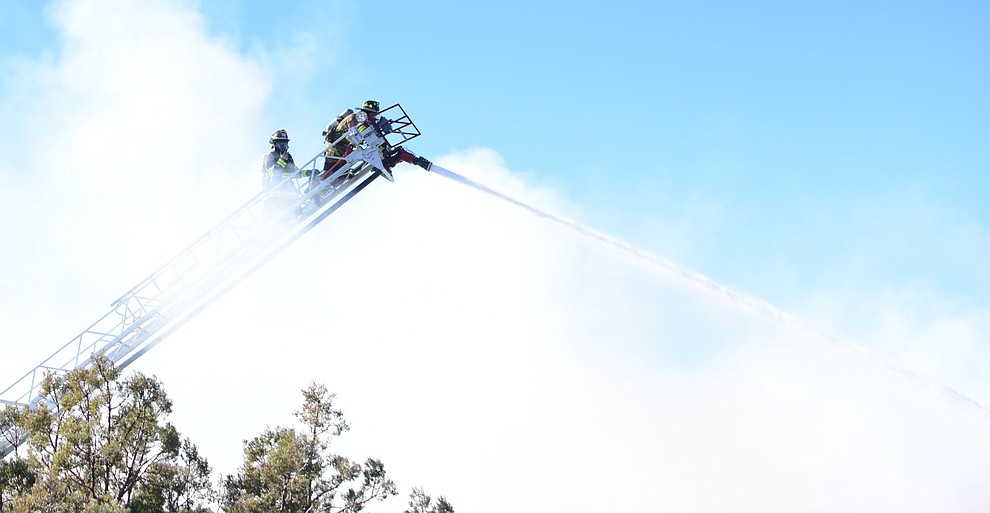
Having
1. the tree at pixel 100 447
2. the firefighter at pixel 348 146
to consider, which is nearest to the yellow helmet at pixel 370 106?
the firefighter at pixel 348 146

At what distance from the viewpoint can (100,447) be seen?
22.0m

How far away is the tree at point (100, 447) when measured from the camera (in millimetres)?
20453

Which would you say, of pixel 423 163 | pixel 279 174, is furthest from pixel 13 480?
pixel 423 163

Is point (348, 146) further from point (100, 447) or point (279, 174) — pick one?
point (100, 447)

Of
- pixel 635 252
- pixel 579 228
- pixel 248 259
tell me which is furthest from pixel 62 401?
pixel 635 252

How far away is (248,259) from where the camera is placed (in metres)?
19.2

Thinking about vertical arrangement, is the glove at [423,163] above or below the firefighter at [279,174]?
above

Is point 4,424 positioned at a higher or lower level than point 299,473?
lower

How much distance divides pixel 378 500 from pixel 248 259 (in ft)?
33.6

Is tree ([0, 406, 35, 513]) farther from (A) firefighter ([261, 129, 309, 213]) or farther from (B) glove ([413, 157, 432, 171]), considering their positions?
(B) glove ([413, 157, 432, 171])

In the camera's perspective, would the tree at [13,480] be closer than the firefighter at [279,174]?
No

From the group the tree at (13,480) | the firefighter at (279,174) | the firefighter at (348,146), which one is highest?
the firefighter at (348,146)

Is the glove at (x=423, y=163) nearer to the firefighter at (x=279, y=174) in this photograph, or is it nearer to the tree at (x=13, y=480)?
the firefighter at (x=279, y=174)

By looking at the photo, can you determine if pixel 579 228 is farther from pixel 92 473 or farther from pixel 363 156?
pixel 92 473
